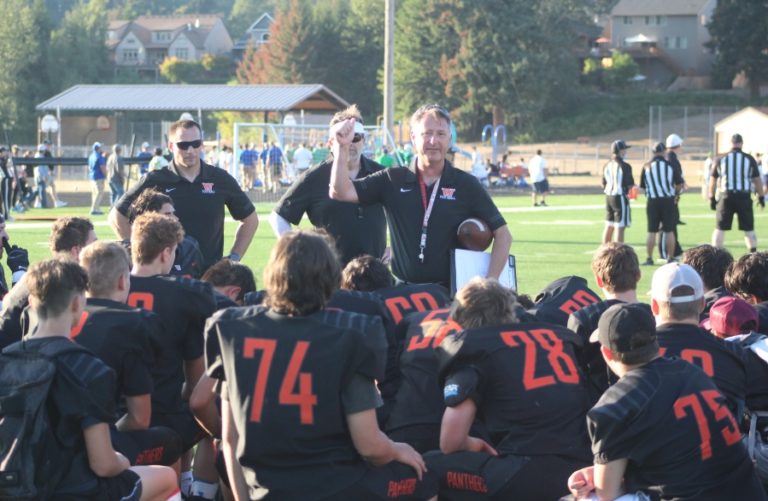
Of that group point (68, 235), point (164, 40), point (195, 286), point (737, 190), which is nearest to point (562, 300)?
point (195, 286)

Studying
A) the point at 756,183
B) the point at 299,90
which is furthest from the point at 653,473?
the point at 299,90

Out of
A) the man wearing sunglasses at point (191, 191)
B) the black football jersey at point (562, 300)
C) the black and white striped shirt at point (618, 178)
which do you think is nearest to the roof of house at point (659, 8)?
the black and white striped shirt at point (618, 178)

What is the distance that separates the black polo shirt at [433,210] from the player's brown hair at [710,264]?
1.18m

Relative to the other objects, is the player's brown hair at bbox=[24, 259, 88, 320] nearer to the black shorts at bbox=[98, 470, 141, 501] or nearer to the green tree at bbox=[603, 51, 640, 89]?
the black shorts at bbox=[98, 470, 141, 501]

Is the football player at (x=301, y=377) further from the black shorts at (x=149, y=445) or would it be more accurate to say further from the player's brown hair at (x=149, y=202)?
the player's brown hair at (x=149, y=202)

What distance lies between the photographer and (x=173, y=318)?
506 cm

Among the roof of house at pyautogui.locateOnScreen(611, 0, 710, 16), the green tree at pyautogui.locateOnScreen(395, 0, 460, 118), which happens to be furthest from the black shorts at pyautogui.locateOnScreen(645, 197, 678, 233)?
the roof of house at pyautogui.locateOnScreen(611, 0, 710, 16)

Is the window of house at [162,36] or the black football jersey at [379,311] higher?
the window of house at [162,36]

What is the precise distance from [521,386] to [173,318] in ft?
5.42

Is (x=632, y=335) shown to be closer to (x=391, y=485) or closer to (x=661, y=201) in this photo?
(x=391, y=485)

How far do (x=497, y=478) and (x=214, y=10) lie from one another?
168 m

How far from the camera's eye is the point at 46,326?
416 cm

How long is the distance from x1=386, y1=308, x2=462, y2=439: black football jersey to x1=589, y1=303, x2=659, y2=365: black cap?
0.80 meters

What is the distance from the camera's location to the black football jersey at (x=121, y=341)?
178 inches
